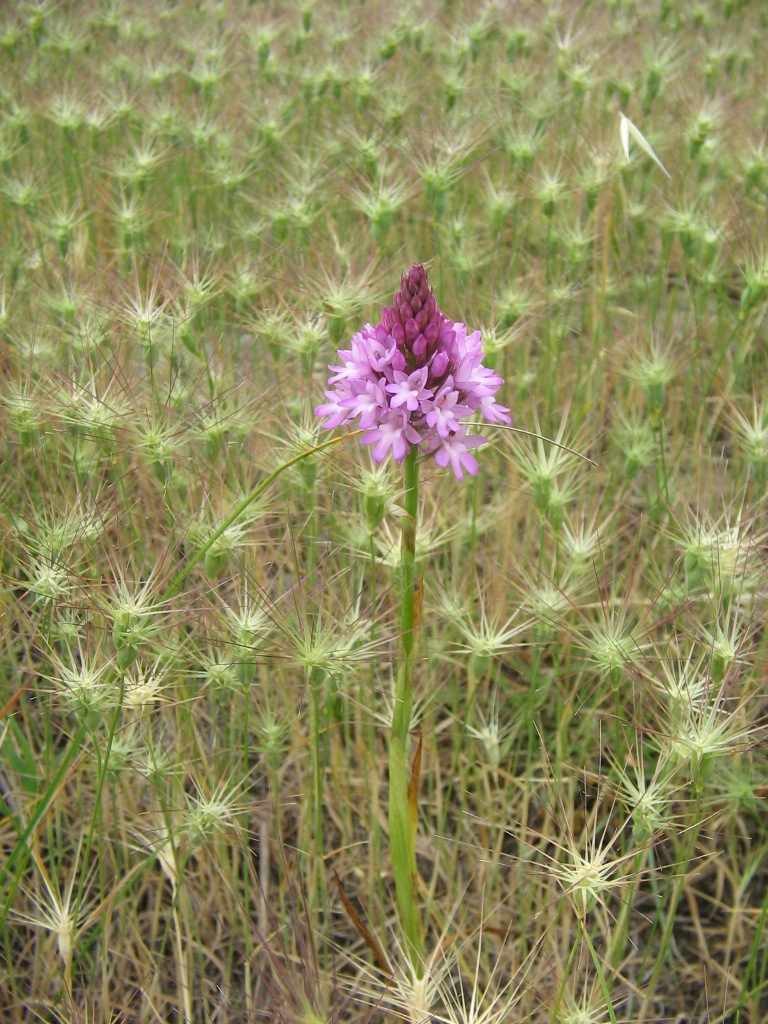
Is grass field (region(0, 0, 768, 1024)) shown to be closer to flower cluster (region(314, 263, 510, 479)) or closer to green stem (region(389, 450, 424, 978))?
green stem (region(389, 450, 424, 978))

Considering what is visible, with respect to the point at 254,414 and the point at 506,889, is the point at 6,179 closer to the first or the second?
the point at 254,414

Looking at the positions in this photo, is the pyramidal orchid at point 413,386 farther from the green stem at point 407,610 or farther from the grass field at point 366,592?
the grass field at point 366,592

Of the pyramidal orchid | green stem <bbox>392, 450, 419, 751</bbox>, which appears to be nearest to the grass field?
green stem <bbox>392, 450, 419, 751</bbox>

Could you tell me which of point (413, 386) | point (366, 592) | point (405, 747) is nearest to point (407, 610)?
point (405, 747)

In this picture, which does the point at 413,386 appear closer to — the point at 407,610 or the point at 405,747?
the point at 407,610

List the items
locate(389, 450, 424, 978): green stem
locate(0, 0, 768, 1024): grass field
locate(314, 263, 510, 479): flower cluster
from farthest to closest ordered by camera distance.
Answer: locate(0, 0, 768, 1024): grass field → locate(389, 450, 424, 978): green stem → locate(314, 263, 510, 479): flower cluster

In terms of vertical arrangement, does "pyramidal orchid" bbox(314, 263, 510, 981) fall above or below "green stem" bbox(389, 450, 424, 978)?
above

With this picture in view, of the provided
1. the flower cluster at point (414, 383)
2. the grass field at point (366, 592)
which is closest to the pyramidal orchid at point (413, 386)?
the flower cluster at point (414, 383)
